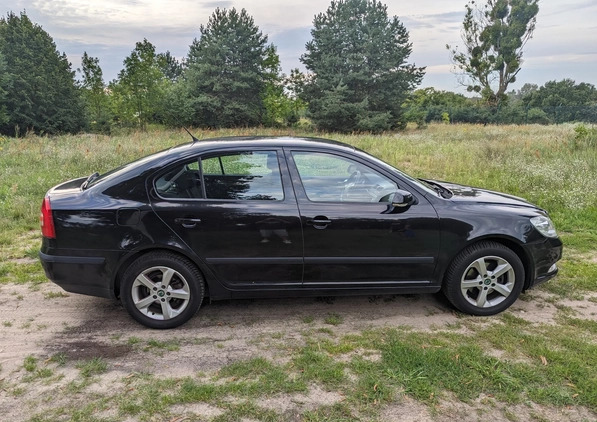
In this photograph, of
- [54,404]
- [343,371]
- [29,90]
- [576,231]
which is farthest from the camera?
[29,90]

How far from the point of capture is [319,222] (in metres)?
3.47

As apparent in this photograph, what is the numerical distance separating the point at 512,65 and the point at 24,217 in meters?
50.9

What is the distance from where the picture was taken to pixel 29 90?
36.5 metres

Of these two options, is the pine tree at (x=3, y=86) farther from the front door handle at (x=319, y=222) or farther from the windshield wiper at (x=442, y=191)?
the windshield wiper at (x=442, y=191)

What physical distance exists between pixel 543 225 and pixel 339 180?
1992mm

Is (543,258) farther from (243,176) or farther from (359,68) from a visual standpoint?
(359,68)

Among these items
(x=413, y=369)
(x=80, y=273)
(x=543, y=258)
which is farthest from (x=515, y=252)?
(x=80, y=273)

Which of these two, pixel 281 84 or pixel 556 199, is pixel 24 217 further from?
pixel 281 84

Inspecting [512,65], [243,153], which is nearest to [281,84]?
[512,65]

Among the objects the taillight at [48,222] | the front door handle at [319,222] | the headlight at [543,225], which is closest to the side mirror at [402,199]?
the front door handle at [319,222]

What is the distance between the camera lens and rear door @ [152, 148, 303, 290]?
11.3 feet

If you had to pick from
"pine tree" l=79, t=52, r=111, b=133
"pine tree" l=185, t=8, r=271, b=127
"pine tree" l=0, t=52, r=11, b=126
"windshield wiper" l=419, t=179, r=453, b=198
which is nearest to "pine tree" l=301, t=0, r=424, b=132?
"pine tree" l=185, t=8, r=271, b=127

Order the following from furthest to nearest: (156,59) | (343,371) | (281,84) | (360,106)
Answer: (281,84), (156,59), (360,106), (343,371)

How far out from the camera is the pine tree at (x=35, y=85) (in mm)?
35812
